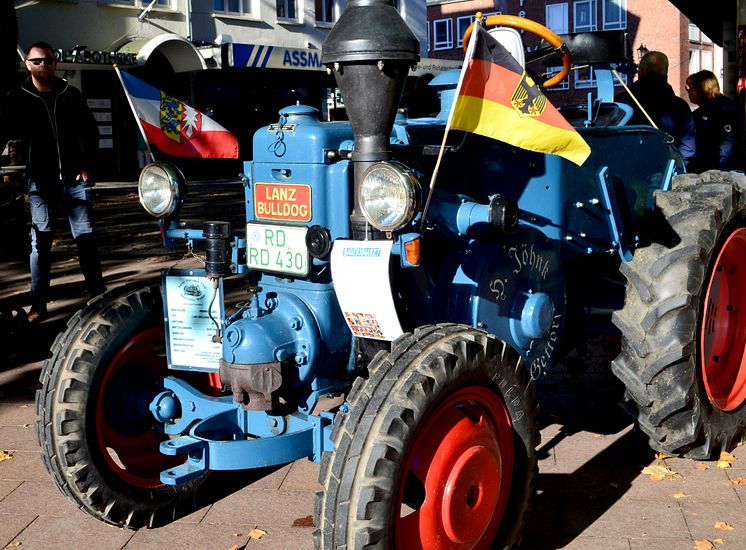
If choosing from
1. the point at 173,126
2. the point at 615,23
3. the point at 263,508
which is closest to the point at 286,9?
the point at 615,23

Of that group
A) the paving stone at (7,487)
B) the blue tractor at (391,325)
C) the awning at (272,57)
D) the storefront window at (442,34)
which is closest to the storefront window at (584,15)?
the storefront window at (442,34)

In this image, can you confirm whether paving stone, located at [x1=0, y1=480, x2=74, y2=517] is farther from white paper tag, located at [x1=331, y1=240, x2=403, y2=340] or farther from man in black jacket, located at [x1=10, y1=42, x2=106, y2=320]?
man in black jacket, located at [x1=10, y1=42, x2=106, y2=320]

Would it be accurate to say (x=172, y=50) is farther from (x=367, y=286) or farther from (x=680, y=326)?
(x=367, y=286)

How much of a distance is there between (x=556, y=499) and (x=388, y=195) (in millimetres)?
1757

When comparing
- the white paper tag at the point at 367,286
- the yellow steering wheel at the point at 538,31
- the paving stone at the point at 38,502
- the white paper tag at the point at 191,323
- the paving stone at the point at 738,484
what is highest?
the yellow steering wheel at the point at 538,31

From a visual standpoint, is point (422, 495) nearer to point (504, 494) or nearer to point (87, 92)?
point (504, 494)

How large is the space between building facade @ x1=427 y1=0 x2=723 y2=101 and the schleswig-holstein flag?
125ft

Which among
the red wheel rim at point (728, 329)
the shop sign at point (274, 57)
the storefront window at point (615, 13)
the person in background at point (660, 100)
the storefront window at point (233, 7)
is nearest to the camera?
the red wheel rim at point (728, 329)

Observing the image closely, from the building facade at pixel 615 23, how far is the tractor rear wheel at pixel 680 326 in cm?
3745

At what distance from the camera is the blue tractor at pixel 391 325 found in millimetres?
3018

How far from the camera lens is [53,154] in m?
7.16

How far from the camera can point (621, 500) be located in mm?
4008

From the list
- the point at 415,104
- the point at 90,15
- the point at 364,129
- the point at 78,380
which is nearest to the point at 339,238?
the point at 364,129

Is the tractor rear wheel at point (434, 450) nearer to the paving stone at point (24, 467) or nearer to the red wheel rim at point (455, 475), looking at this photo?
the red wheel rim at point (455, 475)
